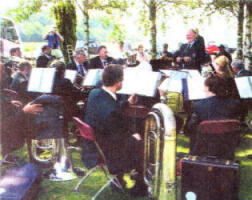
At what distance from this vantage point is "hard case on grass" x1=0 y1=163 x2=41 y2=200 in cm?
289

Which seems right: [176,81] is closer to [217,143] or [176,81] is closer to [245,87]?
[245,87]

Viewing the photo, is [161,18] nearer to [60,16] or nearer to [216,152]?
[60,16]

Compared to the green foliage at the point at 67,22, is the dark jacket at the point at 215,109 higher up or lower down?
lower down

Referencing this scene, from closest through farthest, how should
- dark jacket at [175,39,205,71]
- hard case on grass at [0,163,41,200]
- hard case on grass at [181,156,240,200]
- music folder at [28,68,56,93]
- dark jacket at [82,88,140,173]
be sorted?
hard case on grass at [181,156,240,200] → hard case on grass at [0,163,41,200] → dark jacket at [82,88,140,173] → music folder at [28,68,56,93] → dark jacket at [175,39,205,71]

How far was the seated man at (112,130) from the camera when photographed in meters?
3.00

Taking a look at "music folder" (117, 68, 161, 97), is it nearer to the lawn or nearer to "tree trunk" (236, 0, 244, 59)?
the lawn

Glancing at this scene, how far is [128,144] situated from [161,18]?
866cm

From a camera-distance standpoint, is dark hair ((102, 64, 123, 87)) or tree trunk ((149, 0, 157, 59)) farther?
tree trunk ((149, 0, 157, 59))

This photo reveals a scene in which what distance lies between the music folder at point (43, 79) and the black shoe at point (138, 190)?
170 cm

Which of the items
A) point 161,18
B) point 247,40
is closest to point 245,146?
point 247,40

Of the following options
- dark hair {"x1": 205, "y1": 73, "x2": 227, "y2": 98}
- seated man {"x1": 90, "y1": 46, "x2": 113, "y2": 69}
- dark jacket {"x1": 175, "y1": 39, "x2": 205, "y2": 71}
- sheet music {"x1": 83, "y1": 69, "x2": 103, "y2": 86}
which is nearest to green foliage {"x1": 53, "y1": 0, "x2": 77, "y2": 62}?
seated man {"x1": 90, "y1": 46, "x2": 113, "y2": 69}

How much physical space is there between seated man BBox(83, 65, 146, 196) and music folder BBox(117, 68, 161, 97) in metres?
0.49

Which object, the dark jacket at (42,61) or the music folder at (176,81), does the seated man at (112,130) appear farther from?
the dark jacket at (42,61)

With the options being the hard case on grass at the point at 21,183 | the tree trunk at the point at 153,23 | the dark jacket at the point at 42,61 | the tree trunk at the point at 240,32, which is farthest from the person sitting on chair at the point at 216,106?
the tree trunk at the point at 240,32
